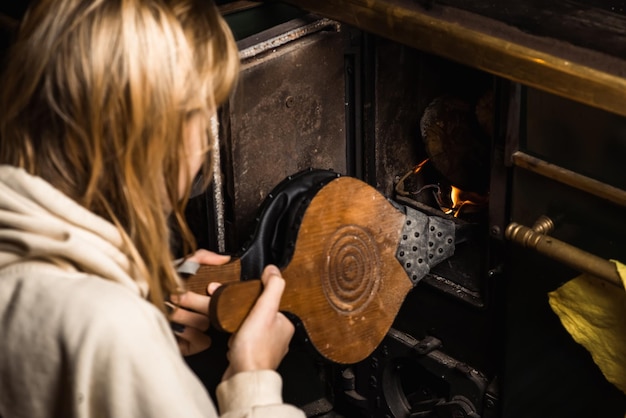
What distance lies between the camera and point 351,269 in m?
1.64

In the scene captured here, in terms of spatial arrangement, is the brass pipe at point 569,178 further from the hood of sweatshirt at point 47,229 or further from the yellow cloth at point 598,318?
the hood of sweatshirt at point 47,229

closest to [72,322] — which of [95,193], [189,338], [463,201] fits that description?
[95,193]

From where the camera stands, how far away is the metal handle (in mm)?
1487

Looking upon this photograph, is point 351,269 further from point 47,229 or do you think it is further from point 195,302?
point 47,229

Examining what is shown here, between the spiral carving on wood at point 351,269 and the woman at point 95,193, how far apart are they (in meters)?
0.50

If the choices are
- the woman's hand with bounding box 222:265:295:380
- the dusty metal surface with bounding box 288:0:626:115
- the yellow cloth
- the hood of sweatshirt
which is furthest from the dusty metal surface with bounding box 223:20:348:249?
the hood of sweatshirt

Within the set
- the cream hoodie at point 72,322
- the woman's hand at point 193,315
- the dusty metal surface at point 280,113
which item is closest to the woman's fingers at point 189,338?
the woman's hand at point 193,315

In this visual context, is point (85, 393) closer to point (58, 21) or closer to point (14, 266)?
point (14, 266)

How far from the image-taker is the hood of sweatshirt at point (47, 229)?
105cm

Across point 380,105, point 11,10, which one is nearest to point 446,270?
point 380,105

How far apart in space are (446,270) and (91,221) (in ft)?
3.14

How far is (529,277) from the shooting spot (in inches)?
67.4

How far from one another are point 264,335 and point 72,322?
408 millimetres

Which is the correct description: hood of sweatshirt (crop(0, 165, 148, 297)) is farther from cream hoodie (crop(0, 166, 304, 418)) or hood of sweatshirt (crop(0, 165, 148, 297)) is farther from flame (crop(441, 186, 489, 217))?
flame (crop(441, 186, 489, 217))
